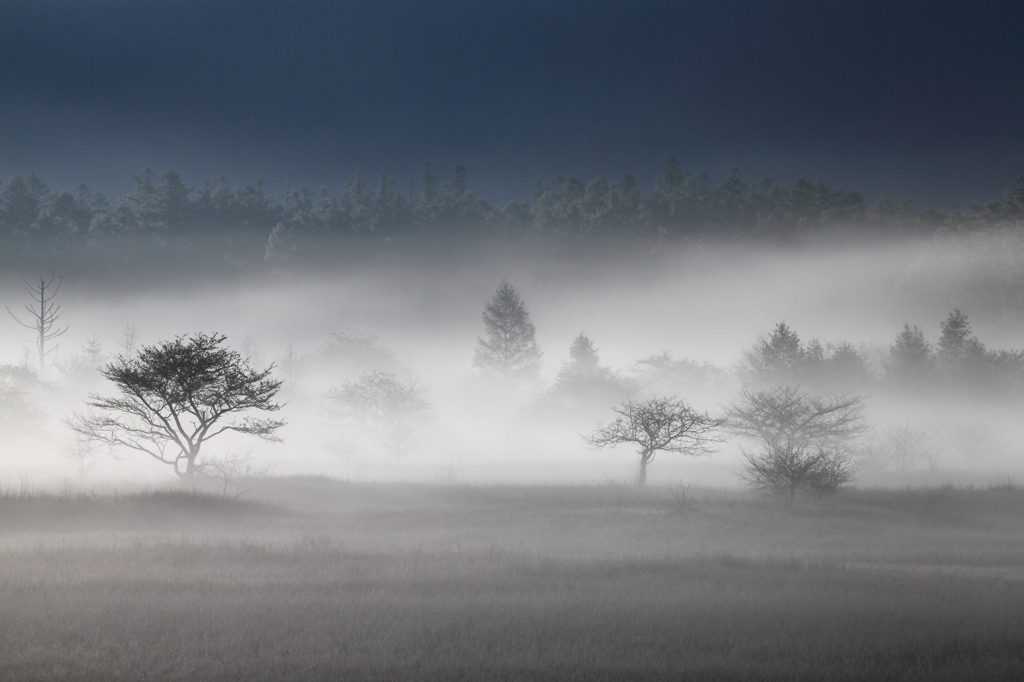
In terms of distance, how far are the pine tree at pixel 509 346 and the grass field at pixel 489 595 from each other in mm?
87336

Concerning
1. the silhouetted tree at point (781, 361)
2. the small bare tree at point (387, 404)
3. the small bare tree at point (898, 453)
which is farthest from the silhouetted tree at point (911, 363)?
the small bare tree at point (387, 404)

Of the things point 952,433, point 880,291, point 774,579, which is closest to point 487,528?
point 774,579

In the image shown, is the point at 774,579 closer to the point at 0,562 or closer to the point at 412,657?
the point at 412,657

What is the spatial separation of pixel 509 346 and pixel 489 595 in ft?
340

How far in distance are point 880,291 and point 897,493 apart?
171 meters

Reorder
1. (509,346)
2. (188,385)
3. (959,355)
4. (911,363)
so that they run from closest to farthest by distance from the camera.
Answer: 1. (188,385)
2. (959,355)
3. (911,363)
4. (509,346)

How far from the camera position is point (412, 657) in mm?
11914

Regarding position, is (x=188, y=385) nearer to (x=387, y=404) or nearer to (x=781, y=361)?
(x=387, y=404)

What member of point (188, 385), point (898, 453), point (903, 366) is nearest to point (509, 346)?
point (903, 366)

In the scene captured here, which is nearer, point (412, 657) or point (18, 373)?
point (412, 657)

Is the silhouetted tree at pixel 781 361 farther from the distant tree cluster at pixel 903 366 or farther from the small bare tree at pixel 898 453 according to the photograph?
the small bare tree at pixel 898 453

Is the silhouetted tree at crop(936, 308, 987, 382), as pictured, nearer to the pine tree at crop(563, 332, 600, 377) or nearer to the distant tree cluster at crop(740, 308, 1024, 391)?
the distant tree cluster at crop(740, 308, 1024, 391)

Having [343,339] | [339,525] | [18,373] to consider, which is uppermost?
[343,339]

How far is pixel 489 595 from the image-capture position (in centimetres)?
1681
